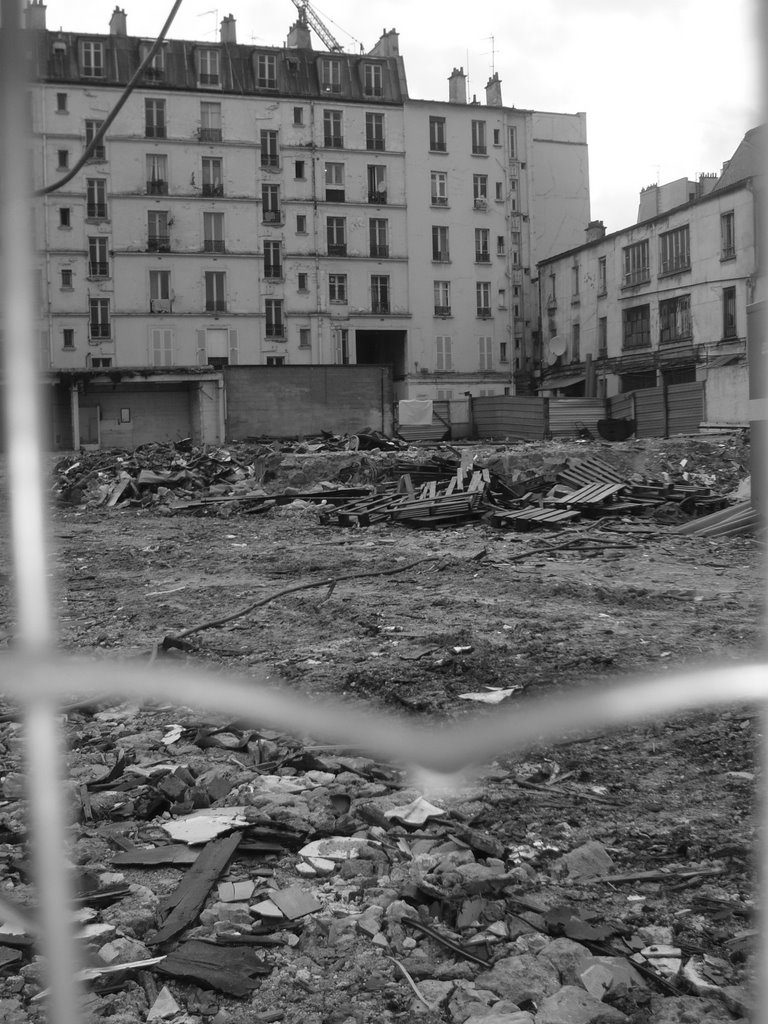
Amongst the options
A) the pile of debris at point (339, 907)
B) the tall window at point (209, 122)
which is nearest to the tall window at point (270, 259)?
the tall window at point (209, 122)

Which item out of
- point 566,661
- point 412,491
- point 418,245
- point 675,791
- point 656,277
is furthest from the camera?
point 418,245

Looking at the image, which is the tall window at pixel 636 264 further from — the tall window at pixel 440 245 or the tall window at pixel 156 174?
the tall window at pixel 156 174

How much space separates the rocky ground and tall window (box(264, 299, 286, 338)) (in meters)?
41.6

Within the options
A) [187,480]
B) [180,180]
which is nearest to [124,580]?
[187,480]

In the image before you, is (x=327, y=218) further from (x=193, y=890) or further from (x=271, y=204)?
(x=193, y=890)

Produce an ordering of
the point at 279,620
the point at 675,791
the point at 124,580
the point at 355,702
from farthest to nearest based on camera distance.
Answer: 1. the point at 124,580
2. the point at 279,620
3. the point at 355,702
4. the point at 675,791

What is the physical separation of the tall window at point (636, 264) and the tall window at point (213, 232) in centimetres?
1841

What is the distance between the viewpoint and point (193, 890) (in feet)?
9.62

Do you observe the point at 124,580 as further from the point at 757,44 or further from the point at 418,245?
the point at 418,245

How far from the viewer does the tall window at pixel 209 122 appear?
1825 inches

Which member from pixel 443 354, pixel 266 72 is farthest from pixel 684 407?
pixel 266 72

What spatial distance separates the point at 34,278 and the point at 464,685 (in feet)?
16.5

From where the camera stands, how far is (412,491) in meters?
18.0

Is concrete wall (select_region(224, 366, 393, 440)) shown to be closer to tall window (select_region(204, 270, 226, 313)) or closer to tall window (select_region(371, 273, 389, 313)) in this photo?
tall window (select_region(204, 270, 226, 313))
